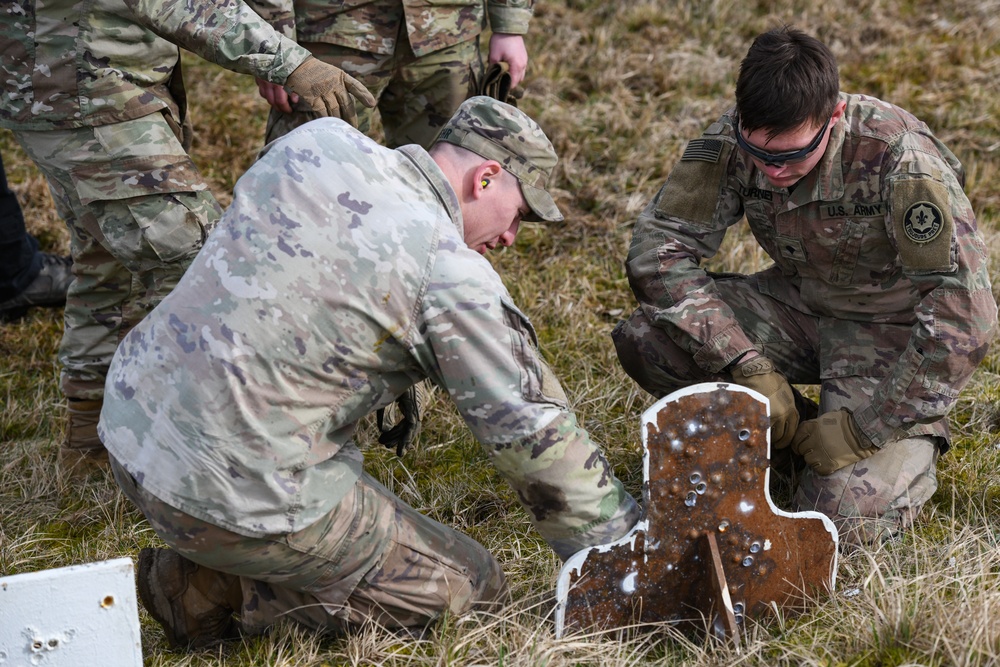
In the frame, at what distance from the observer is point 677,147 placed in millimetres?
6320

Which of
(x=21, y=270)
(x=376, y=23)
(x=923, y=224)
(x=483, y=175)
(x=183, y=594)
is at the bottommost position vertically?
(x=21, y=270)

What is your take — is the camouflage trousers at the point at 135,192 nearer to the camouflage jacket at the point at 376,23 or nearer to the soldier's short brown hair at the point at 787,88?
the camouflage jacket at the point at 376,23

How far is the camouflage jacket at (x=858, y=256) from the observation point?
324 centimetres

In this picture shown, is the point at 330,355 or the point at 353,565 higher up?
the point at 330,355

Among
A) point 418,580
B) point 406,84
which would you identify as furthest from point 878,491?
point 406,84

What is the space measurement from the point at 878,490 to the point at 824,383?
1.58 ft

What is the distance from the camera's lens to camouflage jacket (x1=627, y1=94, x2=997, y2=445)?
3240 mm

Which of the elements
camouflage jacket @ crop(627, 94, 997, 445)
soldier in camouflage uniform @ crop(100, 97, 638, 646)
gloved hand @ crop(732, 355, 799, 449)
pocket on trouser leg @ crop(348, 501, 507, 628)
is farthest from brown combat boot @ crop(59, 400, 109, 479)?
gloved hand @ crop(732, 355, 799, 449)

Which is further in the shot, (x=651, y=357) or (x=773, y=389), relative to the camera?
(x=651, y=357)

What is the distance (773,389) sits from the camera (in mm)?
3543

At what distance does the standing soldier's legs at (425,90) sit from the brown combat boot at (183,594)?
7.30 ft

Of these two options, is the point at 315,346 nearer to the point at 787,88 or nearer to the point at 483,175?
the point at 483,175

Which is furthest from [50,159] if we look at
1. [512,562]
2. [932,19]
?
[932,19]

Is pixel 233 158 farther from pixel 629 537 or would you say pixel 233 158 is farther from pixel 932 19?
pixel 932 19
